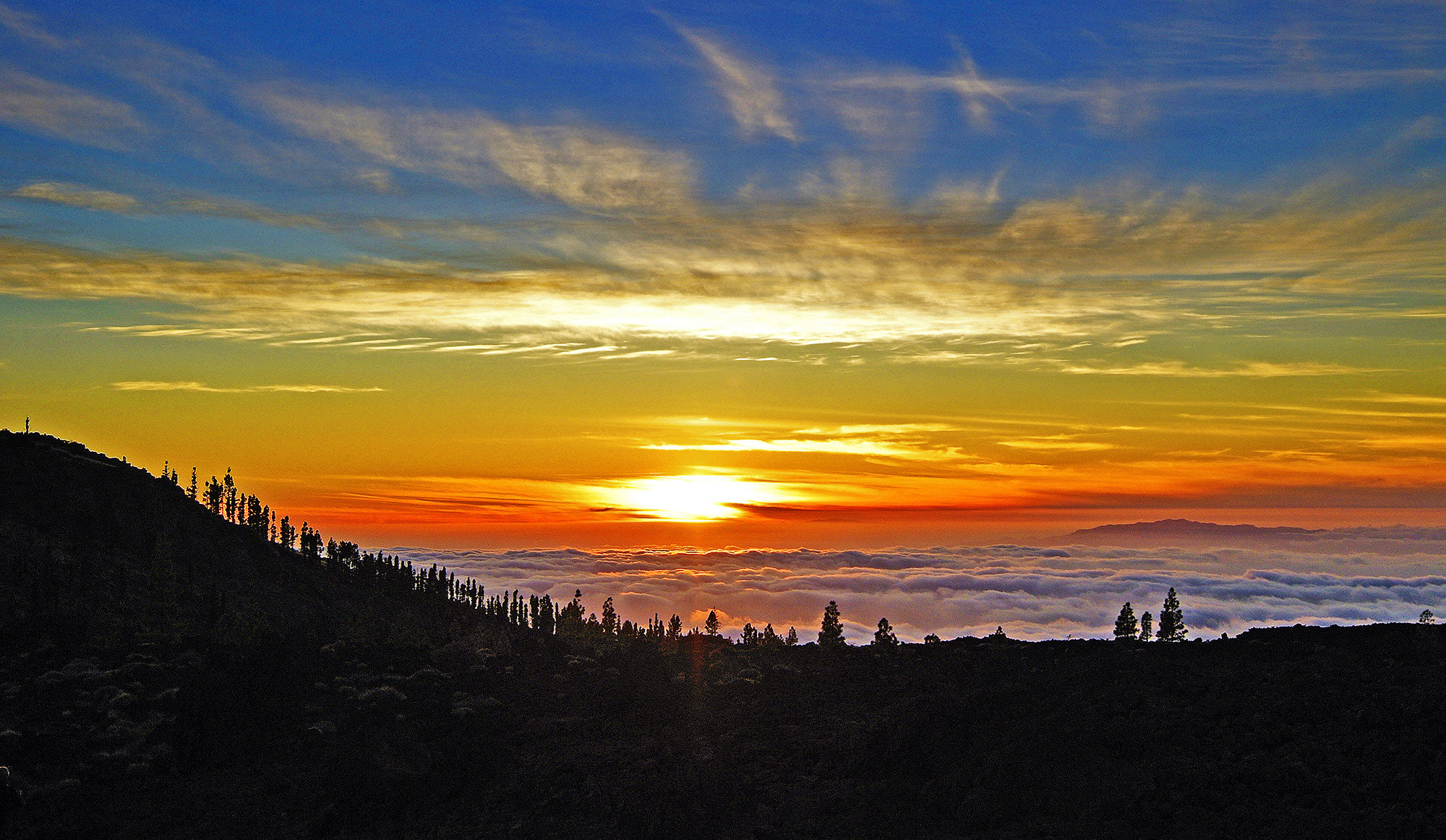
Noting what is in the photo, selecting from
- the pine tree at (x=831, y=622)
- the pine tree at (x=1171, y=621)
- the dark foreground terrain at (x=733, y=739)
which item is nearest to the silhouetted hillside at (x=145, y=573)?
the dark foreground terrain at (x=733, y=739)

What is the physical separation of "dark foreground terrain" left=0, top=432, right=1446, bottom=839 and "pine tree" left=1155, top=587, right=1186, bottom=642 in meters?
30.8

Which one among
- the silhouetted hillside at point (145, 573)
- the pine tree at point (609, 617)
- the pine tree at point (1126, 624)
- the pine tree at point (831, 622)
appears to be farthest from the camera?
the pine tree at point (609, 617)

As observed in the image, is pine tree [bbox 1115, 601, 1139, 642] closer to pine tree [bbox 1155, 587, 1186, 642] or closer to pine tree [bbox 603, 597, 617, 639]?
pine tree [bbox 1155, 587, 1186, 642]

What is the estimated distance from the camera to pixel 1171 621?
68125mm

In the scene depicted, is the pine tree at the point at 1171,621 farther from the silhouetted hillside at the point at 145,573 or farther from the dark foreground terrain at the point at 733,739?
the silhouetted hillside at the point at 145,573

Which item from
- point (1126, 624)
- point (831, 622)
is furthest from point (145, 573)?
point (1126, 624)

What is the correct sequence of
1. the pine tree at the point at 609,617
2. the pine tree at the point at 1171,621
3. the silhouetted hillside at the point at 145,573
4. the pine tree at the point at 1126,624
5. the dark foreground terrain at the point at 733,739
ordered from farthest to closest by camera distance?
the pine tree at the point at 609,617 < the silhouetted hillside at the point at 145,573 < the pine tree at the point at 1171,621 < the pine tree at the point at 1126,624 < the dark foreground terrain at the point at 733,739

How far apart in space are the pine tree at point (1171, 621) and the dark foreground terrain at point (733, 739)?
30.8 meters

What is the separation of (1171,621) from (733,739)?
4811cm

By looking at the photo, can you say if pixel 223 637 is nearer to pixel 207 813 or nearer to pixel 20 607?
pixel 20 607

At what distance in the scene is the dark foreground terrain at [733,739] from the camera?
25094mm

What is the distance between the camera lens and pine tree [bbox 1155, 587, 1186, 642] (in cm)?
6631

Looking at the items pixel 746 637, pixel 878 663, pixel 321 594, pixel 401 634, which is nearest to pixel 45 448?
pixel 321 594

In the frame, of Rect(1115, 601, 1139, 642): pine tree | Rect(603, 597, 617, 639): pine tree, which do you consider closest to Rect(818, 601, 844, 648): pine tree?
Rect(1115, 601, 1139, 642): pine tree
